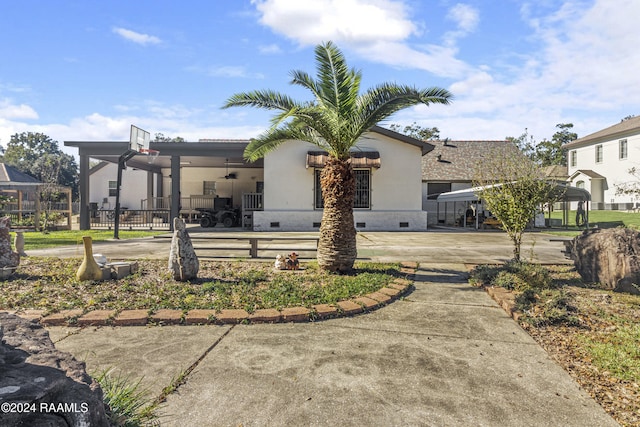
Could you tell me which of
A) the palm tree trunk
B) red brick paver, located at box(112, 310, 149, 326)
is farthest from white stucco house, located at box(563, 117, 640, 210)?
red brick paver, located at box(112, 310, 149, 326)

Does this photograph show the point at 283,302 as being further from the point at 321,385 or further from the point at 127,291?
the point at 127,291

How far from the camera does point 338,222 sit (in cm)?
690

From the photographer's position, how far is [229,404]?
8.21 ft

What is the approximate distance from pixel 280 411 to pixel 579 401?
218 centimetres

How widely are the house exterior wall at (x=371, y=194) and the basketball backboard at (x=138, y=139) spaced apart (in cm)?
572

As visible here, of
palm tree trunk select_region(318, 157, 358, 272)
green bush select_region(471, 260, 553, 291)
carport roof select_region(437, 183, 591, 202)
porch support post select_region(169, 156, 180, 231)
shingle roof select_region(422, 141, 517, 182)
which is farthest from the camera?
shingle roof select_region(422, 141, 517, 182)

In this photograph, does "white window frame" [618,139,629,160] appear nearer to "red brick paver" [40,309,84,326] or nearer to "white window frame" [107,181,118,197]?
"red brick paver" [40,309,84,326]

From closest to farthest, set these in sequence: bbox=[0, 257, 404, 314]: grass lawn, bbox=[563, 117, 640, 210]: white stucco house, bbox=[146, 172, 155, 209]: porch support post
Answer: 1. bbox=[0, 257, 404, 314]: grass lawn
2. bbox=[146, 172, 155, 209]: porch support post
3. bbox=[563, 117, 640, 210]: white stucco house

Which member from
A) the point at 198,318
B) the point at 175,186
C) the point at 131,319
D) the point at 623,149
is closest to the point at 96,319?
the point at 131,319

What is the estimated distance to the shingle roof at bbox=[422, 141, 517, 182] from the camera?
81.3 feet

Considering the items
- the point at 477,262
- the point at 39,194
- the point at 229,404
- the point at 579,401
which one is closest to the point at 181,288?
the point at 229,404

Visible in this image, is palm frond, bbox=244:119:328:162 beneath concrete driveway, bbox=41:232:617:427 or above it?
above

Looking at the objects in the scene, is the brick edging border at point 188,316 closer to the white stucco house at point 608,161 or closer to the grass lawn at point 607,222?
the grass lawn at point 607,222

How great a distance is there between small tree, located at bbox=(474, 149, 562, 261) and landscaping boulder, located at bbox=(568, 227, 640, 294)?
1.02 m
